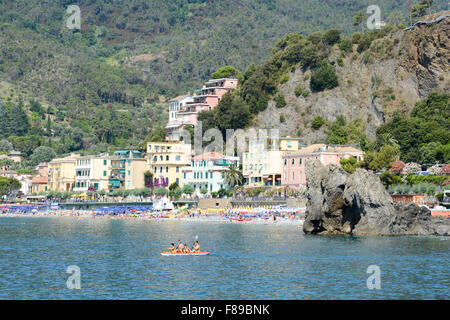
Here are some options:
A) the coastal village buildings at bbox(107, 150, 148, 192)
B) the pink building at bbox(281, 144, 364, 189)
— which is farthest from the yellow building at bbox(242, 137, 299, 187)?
the coastal village buildings at bbox(107, 150, 148, 192)

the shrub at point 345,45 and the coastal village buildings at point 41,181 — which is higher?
the shrub at point 345,45

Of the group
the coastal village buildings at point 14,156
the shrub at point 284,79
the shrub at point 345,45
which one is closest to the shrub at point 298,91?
the shrub at point 284,79

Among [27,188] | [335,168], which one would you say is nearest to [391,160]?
[335,168]

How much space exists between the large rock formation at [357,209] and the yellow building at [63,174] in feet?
295

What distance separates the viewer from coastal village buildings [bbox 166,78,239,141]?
16812 centimetres

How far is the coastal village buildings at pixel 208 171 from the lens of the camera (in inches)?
5404

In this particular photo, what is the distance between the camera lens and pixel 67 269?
52.9 metres

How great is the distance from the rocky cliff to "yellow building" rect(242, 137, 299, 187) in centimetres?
841

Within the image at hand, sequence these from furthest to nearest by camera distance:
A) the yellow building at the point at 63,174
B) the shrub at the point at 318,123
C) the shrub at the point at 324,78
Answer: the yellow building at the point at 63,174, the shrub at the point at 324,78, the shrub at the point at 318,123

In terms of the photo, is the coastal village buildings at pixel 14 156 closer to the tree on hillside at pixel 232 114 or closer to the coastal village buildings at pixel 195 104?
the coastal village buildings at pixel 195 104

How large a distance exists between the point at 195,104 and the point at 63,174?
33086 mm

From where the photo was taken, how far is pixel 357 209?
7812 cm

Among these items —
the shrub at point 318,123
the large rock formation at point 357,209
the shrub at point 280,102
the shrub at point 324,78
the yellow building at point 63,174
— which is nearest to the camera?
the large rock formation at point 357,209
